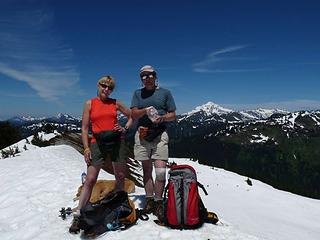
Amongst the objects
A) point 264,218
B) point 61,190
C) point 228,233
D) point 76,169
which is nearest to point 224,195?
point 264,218

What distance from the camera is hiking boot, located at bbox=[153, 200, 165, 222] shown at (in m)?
7.83

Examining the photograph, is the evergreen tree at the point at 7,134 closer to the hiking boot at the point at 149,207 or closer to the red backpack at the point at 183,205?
the hiking boot at the point at 149,207

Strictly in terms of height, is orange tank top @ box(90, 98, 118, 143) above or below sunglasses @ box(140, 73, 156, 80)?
below

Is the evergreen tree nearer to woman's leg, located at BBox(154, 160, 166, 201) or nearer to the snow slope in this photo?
the snow slope

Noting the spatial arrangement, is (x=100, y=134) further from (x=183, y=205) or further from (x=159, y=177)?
(x=183, y=205)

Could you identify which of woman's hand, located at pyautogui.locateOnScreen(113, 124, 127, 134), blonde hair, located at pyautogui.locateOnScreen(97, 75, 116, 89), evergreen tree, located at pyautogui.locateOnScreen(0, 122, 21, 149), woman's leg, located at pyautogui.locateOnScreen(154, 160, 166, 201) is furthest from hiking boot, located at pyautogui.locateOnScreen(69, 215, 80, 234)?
evergreen tree, located at pyautogui.locateOnScreen(0, 122, 21, 149)

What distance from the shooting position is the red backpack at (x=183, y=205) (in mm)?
7488

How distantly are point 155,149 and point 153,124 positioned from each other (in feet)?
2.03

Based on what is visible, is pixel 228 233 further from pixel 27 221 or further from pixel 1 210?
pixel 1 210

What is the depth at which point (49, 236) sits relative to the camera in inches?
319

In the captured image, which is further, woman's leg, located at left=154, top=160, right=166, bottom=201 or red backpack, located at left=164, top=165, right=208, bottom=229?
woman's leg, located at left=154, top=160, right=166, bottom=201

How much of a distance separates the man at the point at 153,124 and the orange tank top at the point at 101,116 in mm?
535

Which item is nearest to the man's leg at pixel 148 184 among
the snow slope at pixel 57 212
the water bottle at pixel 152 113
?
the snow slope at pixel 57 212

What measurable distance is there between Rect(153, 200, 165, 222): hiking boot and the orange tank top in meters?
2.12
